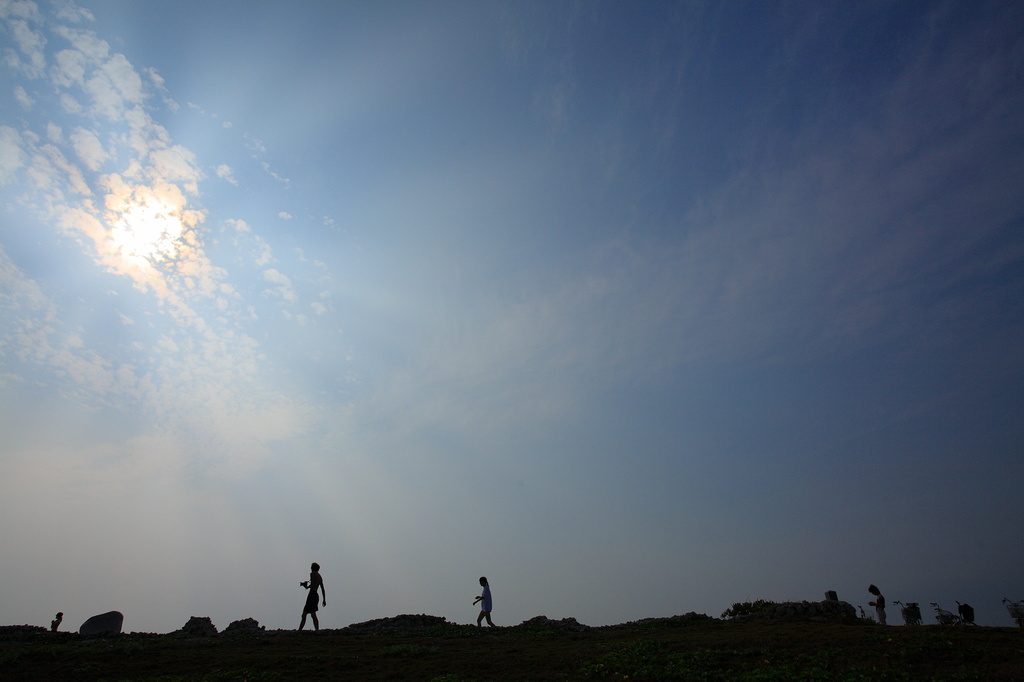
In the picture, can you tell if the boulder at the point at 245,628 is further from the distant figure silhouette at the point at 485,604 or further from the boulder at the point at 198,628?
the distant figure silhouette at the point at 485,604

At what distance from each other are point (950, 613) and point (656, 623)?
38.2 ft

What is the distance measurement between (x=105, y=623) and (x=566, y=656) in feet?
81.7

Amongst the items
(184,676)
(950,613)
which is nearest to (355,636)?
(184,676)

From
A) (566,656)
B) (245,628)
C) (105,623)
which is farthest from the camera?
(105,623)

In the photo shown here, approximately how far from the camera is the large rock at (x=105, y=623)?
26.9 metres

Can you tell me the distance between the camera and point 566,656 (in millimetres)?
17875

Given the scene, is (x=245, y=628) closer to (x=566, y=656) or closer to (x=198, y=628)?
(x=198, y=628)

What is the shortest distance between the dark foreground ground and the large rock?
18.0 ft

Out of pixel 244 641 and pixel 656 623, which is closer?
pixel 244 641

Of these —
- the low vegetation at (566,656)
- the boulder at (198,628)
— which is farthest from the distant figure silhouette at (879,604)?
the boulder at (198,628)

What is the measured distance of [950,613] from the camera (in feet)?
72.2

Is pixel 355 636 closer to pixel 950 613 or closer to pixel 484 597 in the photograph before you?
pixel 484 597

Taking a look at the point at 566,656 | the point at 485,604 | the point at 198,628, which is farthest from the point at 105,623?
the point at 566,656

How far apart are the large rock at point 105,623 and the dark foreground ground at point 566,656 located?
18.0 ft
